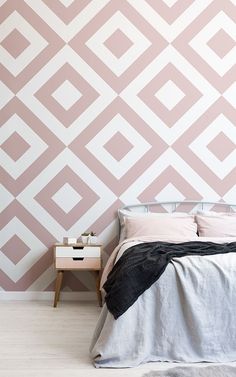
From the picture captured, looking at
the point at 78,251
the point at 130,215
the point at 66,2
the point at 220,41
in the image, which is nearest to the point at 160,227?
the point at 130,215

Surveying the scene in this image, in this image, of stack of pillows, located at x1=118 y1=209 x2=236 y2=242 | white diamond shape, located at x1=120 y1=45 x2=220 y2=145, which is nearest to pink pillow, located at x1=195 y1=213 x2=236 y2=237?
stack of pillows, located at x1=118 y1=209 x2=236 y2=242

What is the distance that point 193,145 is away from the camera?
4836mm

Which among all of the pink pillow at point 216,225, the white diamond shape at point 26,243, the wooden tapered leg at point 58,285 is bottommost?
the pink pillow at point 216,225

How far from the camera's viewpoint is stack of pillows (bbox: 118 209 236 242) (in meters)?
4.38

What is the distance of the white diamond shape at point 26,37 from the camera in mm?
4777

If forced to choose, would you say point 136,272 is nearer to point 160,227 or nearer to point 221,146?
Answer: point 160,227

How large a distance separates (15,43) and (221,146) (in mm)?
2279

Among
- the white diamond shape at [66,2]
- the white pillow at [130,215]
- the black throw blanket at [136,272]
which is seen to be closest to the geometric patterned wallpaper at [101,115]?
the white diamond shape at [66,2]

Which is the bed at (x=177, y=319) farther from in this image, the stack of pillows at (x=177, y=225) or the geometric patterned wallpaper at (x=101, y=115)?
the geometric patterned wallpaper at (x=101, y=115)

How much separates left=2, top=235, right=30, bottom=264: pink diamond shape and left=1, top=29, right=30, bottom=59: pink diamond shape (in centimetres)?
181

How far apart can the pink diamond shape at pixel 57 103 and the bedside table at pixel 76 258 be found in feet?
4.04

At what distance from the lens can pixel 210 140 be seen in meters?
4.85

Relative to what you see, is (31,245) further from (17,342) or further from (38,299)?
(17,342)

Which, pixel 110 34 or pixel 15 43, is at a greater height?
pixel 15 43
